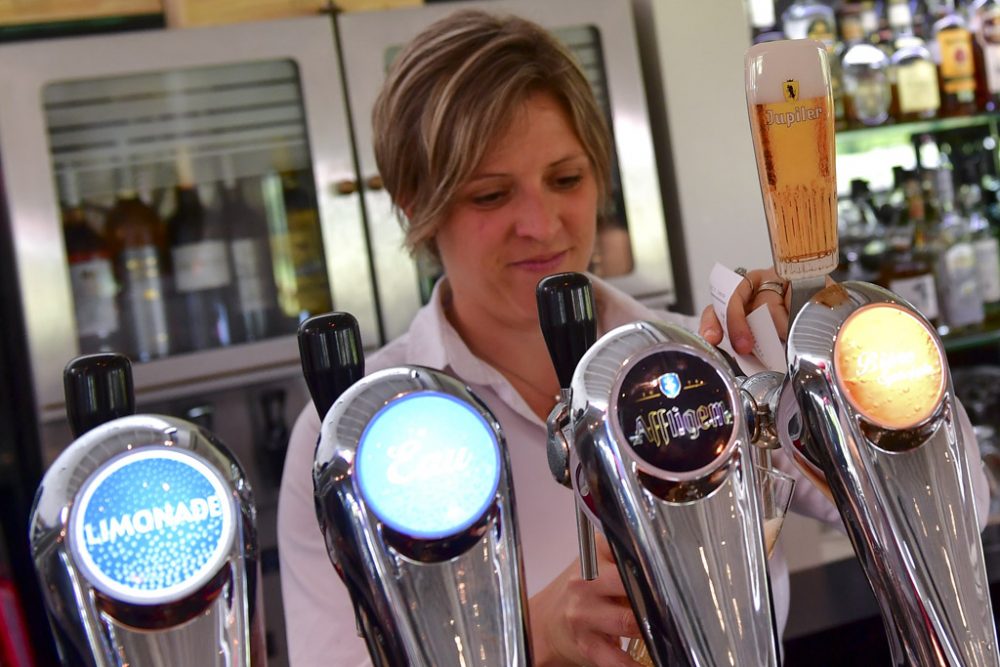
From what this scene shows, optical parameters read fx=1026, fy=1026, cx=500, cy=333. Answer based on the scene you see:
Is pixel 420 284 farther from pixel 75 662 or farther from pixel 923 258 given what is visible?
pixel 75 662

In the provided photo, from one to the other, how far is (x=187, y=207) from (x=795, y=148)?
5.58 ft

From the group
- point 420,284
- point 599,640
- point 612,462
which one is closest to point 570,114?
point 599,640

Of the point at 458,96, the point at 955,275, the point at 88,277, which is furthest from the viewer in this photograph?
the point at 955,275

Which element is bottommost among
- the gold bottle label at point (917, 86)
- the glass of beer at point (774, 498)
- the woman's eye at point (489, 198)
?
the glass of beer at point (774, 498)

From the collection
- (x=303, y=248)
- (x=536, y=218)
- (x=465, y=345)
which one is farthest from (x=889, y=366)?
(x=303, y=248)

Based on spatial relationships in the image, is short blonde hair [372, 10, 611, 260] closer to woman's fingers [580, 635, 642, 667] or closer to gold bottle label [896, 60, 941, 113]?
woman's fingers [580, 635, 642, 667]

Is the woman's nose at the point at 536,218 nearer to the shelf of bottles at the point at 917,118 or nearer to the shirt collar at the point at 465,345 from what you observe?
the shirt collar at the point at 465,345

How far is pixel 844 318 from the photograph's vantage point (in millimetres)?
397

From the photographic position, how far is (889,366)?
0.40 m

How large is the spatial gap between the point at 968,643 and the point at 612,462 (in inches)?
6.5

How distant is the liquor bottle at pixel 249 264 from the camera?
1.95 meters

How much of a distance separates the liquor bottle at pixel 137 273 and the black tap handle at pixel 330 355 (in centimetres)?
158

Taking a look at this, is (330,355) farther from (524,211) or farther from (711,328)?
(524,211)

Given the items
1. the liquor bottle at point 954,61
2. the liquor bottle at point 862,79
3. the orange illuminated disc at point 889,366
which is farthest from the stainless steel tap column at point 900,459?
the liquor bottle at point 954,61
